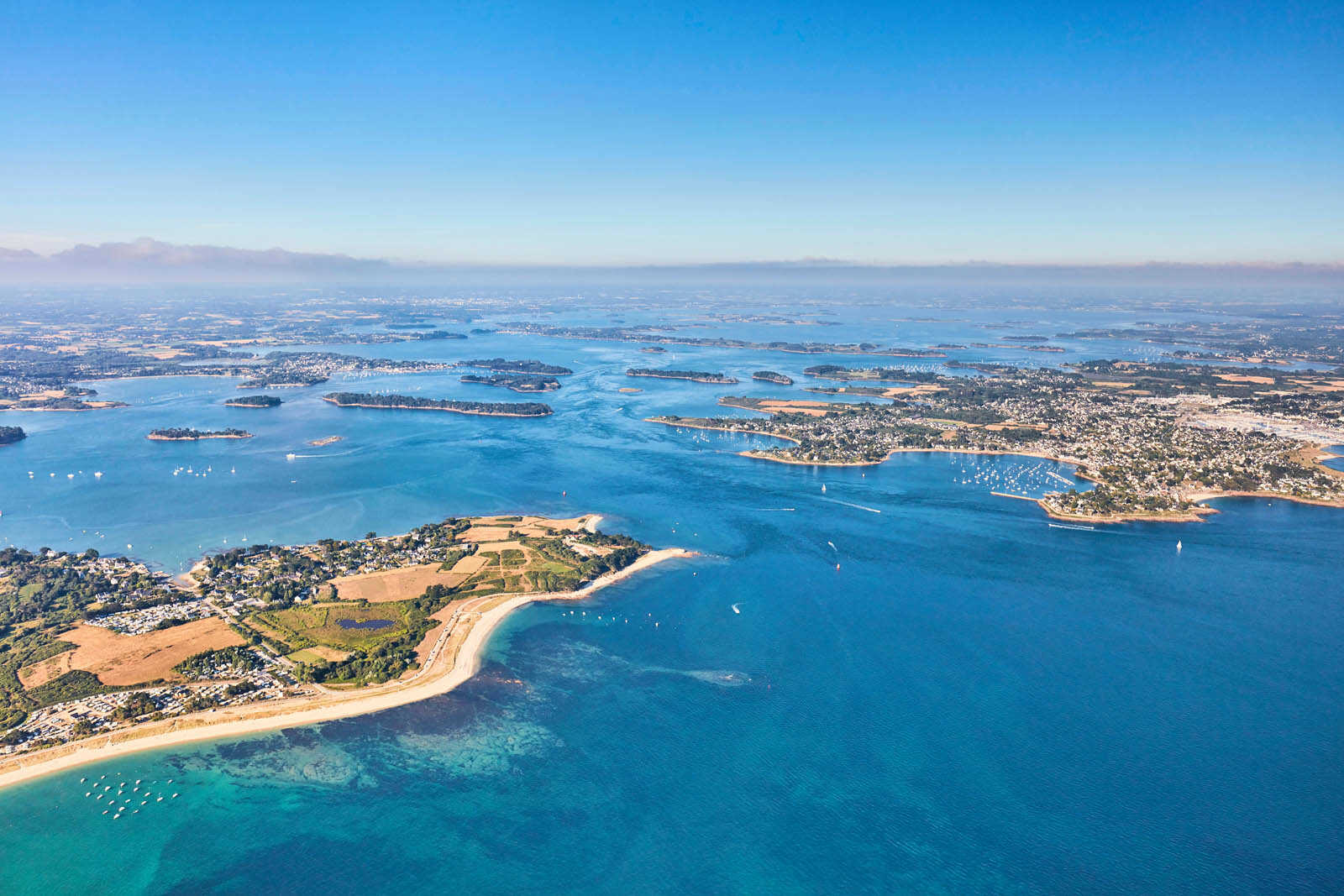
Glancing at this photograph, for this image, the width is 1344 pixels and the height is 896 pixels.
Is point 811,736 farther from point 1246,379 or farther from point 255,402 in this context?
point 1246,379

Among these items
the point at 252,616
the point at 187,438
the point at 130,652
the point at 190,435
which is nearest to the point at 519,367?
the point at 190,435

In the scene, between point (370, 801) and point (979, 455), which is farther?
point (979, 455)

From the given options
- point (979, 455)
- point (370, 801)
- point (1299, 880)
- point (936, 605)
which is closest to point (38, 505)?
point (370, 801)

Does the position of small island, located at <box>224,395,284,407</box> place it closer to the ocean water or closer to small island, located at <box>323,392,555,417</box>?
small island, located at <box>323,392,555,417</box>

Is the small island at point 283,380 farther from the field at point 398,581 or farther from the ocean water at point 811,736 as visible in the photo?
the field at point 398,581

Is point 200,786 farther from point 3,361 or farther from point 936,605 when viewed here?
point 3,361

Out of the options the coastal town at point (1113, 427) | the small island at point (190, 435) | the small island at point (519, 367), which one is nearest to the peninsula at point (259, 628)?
the coastal town at point (1113, 427)
